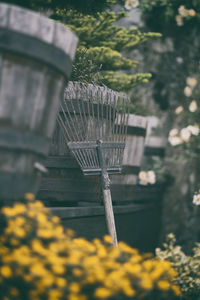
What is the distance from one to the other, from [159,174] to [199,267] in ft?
5.66

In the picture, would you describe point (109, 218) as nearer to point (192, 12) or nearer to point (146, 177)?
point (146, 177)

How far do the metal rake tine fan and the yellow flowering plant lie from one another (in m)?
0.82

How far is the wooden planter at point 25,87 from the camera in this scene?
6.24 ft

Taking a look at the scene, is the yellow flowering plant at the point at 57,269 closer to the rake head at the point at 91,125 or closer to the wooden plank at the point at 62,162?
the rake head at the point at 91,125

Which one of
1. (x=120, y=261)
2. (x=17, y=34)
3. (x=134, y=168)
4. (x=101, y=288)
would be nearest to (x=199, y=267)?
(x=134, y=168)

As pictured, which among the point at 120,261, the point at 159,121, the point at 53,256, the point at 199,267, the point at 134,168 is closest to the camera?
the point at 53,256

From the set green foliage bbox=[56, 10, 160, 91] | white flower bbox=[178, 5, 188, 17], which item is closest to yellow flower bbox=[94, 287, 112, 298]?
green foliage bbox=[56, 10, 160, 91]

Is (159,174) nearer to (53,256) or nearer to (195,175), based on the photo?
(195,175)

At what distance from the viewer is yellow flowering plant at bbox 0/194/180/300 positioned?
5.46ft

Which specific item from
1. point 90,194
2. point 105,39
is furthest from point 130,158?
point 105,39

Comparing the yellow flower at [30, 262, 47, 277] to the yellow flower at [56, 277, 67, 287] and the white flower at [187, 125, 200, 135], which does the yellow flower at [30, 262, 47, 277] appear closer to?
the yellow flower at [56, 277, 67, 287]

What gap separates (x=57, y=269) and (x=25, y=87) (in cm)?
84

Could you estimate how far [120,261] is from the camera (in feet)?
6.53

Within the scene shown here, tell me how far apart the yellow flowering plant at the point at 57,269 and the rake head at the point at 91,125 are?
88 centimetres
